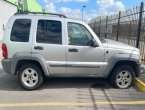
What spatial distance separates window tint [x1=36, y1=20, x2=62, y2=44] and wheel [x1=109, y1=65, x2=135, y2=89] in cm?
180

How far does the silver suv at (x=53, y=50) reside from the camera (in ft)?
24.2

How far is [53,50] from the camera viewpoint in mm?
7422

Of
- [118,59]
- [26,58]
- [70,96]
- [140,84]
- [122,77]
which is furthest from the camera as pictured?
[140,84]

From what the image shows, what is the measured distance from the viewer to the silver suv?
7.39 meters

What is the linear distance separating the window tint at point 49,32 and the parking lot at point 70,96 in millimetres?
1377

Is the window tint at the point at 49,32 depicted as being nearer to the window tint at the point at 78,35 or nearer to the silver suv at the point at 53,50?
the silver suv at the point at 53,50

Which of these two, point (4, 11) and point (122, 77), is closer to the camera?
point (122, 77)

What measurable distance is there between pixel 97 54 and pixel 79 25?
37.1 inches

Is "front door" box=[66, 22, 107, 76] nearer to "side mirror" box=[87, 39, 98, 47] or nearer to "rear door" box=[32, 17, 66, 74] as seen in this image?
"side mirror" box=[87, 39, 98, 47]

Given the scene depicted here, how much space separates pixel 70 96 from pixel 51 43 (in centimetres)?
152

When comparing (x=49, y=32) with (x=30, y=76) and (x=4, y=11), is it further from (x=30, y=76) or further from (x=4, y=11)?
(x=4, y=11)

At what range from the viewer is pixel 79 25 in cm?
762

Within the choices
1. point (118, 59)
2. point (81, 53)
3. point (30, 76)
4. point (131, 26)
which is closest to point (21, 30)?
point (30, 76)

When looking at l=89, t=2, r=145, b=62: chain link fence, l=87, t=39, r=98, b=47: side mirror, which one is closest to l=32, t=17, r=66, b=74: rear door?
l=87, t=39, r=98, b=47: side mirror
